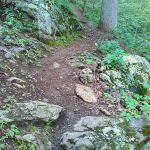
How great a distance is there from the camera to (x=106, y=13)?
1266 centimetres

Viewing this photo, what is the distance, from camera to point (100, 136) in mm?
5250

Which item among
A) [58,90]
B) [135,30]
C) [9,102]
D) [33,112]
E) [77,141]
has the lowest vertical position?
[135,30]

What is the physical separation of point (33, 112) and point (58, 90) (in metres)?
1.28

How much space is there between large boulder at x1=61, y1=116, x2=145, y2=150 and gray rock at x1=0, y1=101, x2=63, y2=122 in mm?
467

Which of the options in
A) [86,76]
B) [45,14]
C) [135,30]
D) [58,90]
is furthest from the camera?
[135,30]

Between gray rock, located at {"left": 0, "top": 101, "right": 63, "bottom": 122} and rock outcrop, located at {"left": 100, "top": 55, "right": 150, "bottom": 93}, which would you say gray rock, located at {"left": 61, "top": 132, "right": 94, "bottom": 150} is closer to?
gray rock, located at {"left": 0, "top": 101, "right": 63, "bottom": 122}

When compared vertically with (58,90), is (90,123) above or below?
below

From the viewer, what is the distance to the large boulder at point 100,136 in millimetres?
5036

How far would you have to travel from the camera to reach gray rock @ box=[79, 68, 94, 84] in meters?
7.10

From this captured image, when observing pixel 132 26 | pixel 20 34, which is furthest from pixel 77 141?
pixel 132 26

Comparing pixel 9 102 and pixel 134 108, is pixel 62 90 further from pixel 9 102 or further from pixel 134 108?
pixel 134 108

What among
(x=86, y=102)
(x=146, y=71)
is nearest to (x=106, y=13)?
(x=146, y=71)

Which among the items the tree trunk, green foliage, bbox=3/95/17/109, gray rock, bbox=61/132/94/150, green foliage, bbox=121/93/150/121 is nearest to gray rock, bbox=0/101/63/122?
green foliage, bbox=3/95/17/109

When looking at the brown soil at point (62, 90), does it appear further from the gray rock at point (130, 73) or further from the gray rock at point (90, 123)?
the gray rock at point (130, 73)
